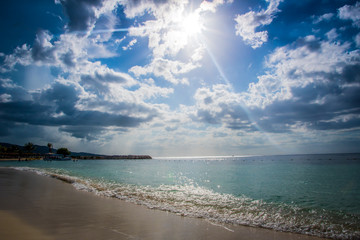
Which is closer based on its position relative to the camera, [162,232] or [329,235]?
[162,232]

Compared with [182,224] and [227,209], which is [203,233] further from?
[227,209]

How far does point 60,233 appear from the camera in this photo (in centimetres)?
626

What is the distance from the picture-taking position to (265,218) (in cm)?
962

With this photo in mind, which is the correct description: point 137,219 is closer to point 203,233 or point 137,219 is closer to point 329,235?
point 203,233

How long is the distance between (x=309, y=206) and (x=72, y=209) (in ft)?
49.4

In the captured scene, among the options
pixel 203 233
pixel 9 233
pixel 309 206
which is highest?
Result: pixel 9 233

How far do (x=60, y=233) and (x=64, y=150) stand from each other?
197 metres

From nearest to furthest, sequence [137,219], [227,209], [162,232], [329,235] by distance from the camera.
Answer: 1. [162,232]
2. [329,235]
3. [137,219]
4. [227,209]

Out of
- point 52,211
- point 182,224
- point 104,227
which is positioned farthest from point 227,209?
point 52,211

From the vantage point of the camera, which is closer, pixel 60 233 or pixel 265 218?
pixel 60 233

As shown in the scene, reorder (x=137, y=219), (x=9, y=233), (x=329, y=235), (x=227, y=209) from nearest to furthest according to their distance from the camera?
(x=9, y=233)
(x=329, y=235)
(x=137, y=219)
(x=227, y=209)

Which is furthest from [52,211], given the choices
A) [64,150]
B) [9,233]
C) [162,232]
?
[64,150]

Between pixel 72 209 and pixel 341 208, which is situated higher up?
pixel 72 209

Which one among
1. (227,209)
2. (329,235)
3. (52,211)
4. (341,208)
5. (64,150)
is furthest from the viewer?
(64,150)
